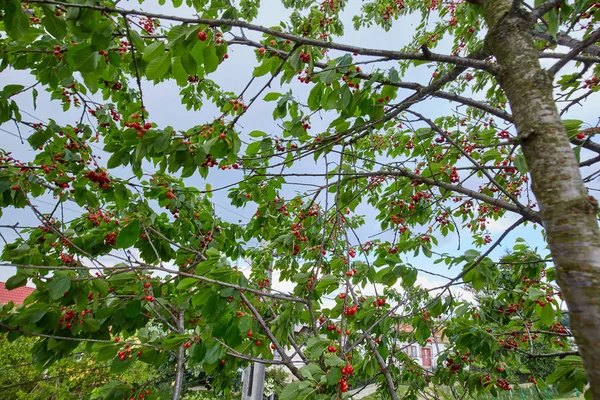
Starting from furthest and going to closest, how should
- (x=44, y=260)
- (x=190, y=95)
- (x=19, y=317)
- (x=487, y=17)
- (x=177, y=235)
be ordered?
(x=190, y=95)
(x=177, y=235)
(x=44, y=260)
(x=19, y=317)
(x=487, y=17)

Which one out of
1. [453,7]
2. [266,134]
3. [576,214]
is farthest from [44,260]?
[453,7]

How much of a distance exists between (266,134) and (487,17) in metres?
1.20

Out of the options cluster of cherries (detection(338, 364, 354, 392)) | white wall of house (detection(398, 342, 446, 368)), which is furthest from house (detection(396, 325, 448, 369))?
cluster of cherries (detection(338, 364, 354, 392))

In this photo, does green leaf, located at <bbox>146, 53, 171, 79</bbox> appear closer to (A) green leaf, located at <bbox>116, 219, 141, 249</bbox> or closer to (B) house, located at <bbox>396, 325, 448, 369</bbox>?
(A) green leaf, located at <bbox>116, 219, 141, 249</bbox>

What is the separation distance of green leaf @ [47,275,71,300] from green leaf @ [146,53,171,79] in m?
1.07

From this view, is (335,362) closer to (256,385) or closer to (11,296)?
(256,385)

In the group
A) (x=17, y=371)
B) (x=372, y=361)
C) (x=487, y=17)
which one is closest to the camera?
(x=487, y=17)

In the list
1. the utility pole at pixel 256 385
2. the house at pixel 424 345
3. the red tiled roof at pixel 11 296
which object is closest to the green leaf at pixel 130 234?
the house at pixel 424 345

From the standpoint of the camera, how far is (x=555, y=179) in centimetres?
86

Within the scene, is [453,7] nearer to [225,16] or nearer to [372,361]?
[225,16]

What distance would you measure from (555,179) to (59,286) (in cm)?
204

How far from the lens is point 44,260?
1.94 metres

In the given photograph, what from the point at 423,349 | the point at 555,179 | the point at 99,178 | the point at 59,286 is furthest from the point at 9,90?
the point at 423,349

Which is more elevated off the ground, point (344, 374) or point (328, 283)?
point (328, 283)
